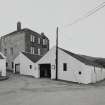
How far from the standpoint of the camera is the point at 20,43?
37312 mm

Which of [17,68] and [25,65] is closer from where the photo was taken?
[25,65]

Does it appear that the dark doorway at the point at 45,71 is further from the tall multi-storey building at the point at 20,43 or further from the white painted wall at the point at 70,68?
the tall multi-storey building at the point at 20,43

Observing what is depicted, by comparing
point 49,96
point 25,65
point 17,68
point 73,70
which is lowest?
point 49,96

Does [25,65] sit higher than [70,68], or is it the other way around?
[25,65]

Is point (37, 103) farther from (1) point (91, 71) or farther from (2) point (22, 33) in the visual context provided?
(2) point (22, 33)

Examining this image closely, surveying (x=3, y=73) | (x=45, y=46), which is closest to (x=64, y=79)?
(x=3, y=73)

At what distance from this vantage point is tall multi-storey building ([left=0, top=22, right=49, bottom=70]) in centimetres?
3691

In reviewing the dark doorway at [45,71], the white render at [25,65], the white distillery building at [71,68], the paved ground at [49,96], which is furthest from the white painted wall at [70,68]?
the paved ground at [49,96]

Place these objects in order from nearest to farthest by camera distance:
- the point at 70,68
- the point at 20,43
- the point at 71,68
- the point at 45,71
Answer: the point at 71,68, the point at 70,68, the point at 45,71, the point at 20,43

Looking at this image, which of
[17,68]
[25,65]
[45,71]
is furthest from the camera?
[17,68]

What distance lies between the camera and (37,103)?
8844 millimetres

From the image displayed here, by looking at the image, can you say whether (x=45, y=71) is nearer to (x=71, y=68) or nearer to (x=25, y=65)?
(x=25, y=65)

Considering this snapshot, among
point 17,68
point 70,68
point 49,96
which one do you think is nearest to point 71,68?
point 70,68

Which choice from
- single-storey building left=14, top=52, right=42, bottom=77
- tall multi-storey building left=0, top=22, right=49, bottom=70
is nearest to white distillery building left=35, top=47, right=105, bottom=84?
single-storey building left=14, top=52, right=42, bottom=77
